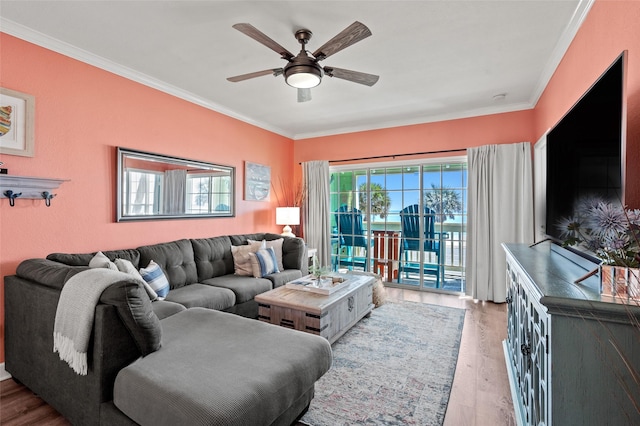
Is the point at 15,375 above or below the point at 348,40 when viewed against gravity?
below

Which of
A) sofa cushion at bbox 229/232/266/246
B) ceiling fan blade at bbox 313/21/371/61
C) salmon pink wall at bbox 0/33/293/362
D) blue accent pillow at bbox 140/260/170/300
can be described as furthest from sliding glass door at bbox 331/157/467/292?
blue accent pillow at bbox 140/260/170/300

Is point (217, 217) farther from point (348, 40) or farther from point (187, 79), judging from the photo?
point (348, 40)

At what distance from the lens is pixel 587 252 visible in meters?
1.51

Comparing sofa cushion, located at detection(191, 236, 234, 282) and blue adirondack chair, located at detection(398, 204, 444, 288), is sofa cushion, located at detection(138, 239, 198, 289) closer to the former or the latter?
sofa cushion, located at detection(191, 236, 234, 282)

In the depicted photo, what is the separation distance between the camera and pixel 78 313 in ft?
4.99

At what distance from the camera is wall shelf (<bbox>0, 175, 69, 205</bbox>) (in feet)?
7.23

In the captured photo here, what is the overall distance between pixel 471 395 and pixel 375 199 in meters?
3.33

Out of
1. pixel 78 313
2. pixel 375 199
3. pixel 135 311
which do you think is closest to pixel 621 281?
pixel 135 311

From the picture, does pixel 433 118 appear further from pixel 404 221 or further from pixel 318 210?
pixel 318 210

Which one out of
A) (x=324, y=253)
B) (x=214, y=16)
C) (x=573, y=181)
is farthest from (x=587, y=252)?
(x=324, y=253)

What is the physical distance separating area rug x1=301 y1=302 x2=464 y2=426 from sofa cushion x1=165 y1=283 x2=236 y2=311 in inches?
43.5

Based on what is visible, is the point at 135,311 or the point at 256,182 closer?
the point at 135,311

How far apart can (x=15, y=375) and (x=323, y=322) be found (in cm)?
221

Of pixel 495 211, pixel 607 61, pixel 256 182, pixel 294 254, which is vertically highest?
pixel 607 61
